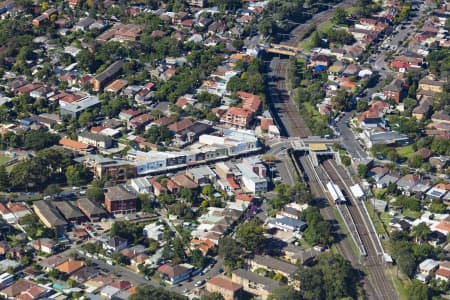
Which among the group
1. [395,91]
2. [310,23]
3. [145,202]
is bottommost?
[310,23]

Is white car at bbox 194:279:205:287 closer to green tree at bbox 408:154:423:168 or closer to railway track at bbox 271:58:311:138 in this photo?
green tree at bbox 408:154:423:168

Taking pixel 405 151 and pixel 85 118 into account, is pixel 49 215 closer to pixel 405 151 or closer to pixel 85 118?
pixel 85 118

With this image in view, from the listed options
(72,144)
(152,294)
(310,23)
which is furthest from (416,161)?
(310,23)

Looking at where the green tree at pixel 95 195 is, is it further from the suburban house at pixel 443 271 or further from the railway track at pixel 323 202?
the suburban house at pixel 443 271

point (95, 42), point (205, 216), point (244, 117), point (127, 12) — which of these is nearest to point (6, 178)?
point (205, 216)

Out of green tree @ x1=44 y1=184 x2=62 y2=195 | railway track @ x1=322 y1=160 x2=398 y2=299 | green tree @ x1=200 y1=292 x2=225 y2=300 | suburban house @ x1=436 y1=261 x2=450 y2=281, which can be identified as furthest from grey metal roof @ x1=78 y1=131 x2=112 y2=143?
suburban house @ x1=436 y1=261 x2=450 y2=281

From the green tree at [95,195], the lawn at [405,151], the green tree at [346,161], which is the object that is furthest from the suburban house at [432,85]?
the green tree at [95,195]
